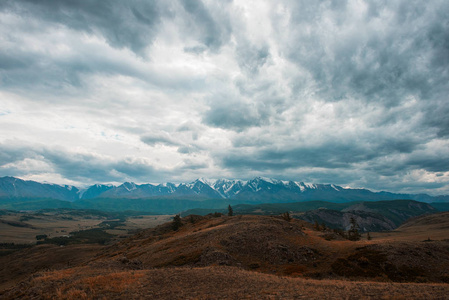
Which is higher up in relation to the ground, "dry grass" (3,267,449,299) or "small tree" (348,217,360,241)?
"dry grass" (3,267,449,299)

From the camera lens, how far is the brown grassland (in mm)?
22234

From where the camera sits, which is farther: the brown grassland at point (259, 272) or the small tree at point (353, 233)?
the small tree at point (353, 233)

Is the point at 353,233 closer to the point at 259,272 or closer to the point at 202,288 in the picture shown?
the point at 259,272

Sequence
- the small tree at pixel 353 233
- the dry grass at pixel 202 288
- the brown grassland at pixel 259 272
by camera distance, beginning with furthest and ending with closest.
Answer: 1. the small tree at pixel 353 233
2. the brown grassland at pixel 259 272
3. the dry grass at pixel 202 288

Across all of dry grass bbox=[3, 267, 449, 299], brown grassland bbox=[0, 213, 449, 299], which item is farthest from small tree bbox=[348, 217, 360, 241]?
dry grass bbox=[3, 267, 449, 299]

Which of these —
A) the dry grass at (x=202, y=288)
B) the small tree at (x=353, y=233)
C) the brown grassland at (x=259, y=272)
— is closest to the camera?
the dry grass at (x=202, y=288)

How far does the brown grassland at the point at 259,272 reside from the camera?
22.2 metres

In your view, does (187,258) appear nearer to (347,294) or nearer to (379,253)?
(347,294)

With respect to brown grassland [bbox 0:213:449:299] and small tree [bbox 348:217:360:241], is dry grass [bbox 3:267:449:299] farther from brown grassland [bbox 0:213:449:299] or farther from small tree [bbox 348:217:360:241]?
small tree [bbox 348:217:360:241]

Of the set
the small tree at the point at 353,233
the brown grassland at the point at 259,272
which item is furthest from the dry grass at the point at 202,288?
the small tree at the point at 353,233

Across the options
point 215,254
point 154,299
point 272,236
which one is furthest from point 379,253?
point 154,299

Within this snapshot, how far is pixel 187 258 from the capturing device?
43.6 metres

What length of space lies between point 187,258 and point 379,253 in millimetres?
34100

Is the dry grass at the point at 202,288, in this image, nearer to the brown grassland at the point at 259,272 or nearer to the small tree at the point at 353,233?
the brown grassland at the point at 259,272
